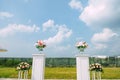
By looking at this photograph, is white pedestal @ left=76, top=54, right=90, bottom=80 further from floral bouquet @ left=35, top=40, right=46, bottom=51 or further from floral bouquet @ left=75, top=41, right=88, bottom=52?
floral bouquet @ left=35, top=40, right=46, bottom=51

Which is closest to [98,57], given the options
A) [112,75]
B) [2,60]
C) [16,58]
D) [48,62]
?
[112,75]

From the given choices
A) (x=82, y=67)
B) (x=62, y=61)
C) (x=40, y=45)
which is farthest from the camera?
(x=62, y=61)

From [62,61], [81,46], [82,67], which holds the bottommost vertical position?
[82,67]

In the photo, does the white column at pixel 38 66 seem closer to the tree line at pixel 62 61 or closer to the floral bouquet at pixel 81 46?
the floral bouquet at pixel 81 46

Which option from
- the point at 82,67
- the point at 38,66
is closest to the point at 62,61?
the point at 38,66

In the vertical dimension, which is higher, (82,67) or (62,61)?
(62,61)

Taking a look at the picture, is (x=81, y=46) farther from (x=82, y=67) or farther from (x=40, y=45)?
(x=40, y=45)

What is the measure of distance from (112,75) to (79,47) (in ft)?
23.4

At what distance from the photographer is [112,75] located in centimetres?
1603

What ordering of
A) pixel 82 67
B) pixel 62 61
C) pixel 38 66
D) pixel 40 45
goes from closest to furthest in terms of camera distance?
pixel 82 67 < pixel 38 66 < pixel 40 45 < pixel 62 61

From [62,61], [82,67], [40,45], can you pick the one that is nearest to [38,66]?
[40,45]

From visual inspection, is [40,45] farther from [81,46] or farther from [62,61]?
[62,61]

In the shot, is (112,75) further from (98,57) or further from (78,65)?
(78,65)

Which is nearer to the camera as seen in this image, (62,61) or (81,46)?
(81,46)
